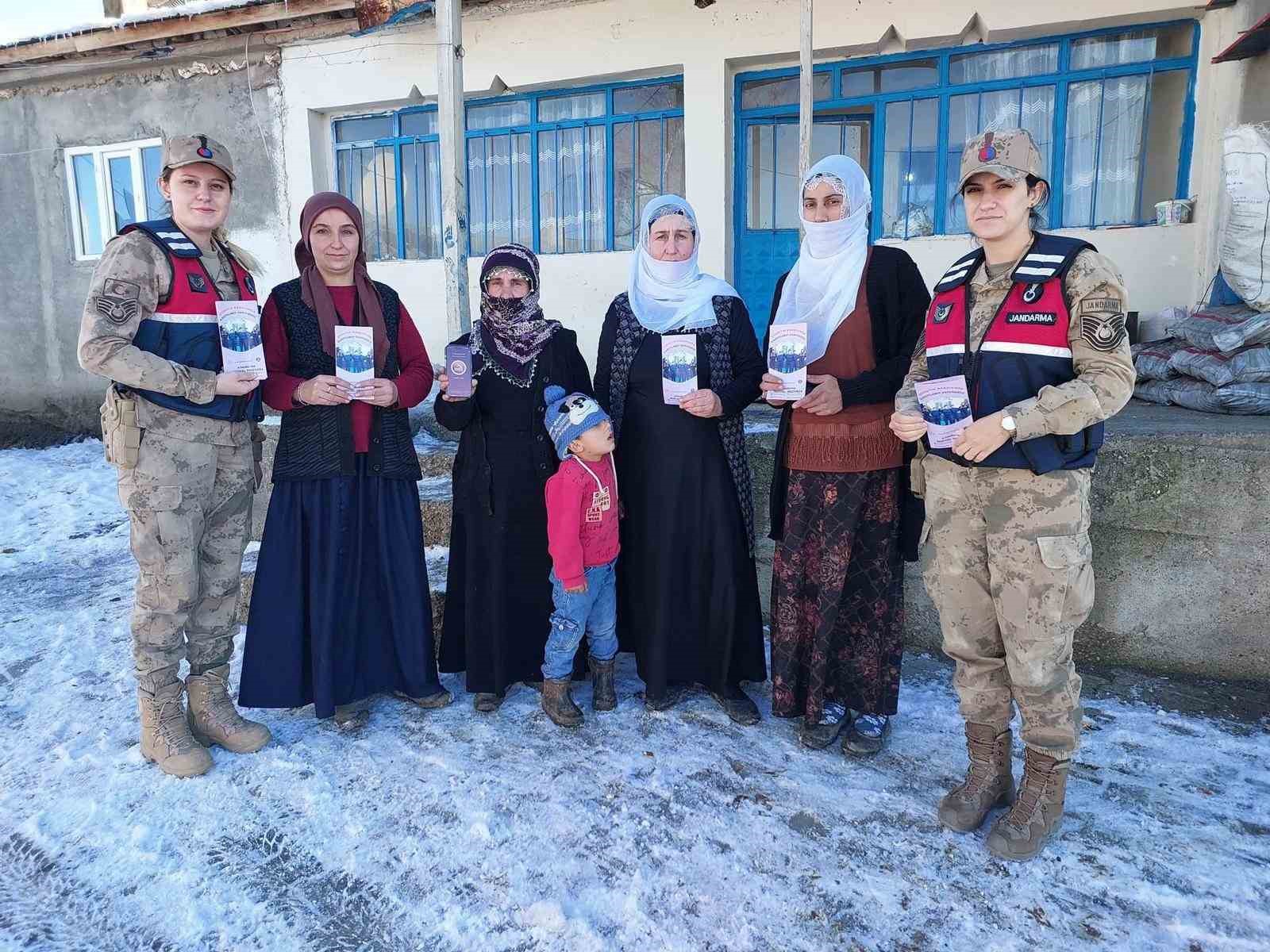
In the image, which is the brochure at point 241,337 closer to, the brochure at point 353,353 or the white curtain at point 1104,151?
the brochure at point 353,353

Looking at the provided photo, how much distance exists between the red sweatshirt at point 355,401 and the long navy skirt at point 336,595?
17 cm

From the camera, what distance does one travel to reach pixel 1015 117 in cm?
648

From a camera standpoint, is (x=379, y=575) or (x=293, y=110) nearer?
(x=379, y=575)

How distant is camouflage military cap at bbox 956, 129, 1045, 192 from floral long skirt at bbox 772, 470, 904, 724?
1009 mm

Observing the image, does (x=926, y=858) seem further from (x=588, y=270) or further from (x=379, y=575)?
(x=588, y=270)

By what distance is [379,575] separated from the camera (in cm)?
319

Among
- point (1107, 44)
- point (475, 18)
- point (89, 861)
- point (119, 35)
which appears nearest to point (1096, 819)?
point (89, 861)

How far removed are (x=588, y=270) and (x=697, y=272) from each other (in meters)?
4.61

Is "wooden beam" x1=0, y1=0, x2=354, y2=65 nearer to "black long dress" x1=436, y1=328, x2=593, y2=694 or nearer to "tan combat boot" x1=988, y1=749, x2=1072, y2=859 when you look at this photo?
"black long dress" x1=436, y1=328, x2=593, y2=694

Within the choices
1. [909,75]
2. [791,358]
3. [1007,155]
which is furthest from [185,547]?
[909,75]

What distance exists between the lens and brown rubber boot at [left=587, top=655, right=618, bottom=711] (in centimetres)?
329

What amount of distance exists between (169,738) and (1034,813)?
287 cm

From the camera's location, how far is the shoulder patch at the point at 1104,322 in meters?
2.10

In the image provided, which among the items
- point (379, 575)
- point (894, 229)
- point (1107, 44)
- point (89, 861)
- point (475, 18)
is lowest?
point (89, 861)
